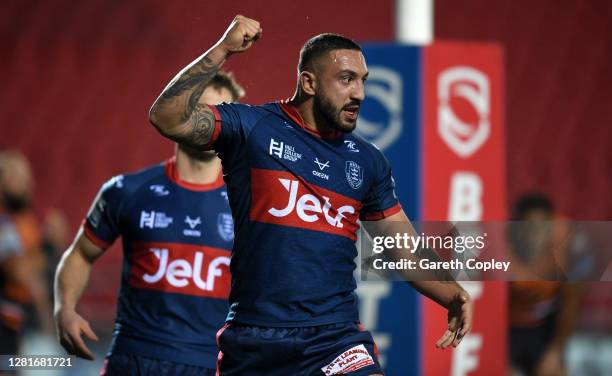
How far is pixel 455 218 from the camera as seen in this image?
18.4ft

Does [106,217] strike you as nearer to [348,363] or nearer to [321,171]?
[321,171]

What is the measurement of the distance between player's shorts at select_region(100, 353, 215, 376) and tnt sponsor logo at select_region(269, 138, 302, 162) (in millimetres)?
1093

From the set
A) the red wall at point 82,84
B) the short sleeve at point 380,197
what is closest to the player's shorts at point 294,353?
the short sleeve at point 380,197

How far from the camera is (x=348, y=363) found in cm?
321

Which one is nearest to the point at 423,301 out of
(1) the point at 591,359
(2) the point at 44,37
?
(1) the point at 591,359

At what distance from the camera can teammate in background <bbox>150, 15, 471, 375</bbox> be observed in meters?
3.21

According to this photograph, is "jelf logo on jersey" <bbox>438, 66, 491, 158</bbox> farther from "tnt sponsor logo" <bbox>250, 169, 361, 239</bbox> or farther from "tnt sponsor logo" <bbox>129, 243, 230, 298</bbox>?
"tnt sponsor logo" <bbox>250, 169, 361, 239</bbox>

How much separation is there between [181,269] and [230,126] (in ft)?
3.19

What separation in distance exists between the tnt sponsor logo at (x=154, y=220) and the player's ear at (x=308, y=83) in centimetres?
101

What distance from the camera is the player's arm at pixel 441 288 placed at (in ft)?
10.8

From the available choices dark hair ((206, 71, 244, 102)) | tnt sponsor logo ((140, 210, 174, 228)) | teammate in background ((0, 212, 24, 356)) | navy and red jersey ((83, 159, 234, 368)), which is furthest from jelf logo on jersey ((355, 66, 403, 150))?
teammate in background ((0, 212, 24, 356))

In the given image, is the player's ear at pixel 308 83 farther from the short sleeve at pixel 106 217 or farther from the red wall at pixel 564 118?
the red wall at pixel 564 118

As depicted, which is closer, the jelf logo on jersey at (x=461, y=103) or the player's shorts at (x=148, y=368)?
the player's shorts at (x=148, y=368)

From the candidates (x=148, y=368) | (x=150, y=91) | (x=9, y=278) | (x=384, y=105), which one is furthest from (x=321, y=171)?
(x=150, y=91)
